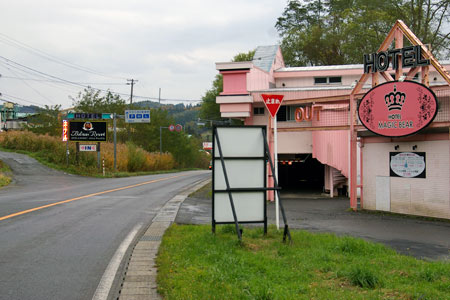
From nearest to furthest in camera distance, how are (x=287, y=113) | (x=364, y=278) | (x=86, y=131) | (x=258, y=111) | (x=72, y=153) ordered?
(x=364, y=278) → (x=287, y=113) → (x=258, y=111) → (x=86, y=131) → (x=72, y=153)

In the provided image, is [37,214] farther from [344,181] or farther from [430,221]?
[344,181]

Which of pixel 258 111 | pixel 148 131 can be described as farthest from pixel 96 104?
pixel 258 111

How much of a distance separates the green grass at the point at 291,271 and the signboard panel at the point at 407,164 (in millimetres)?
6899

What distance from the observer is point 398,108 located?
1459 cm

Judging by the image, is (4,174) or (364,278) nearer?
(364,278)

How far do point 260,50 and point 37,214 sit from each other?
2433 centimetres

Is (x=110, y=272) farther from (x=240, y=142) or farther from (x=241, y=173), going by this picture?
(x=240, y=142)

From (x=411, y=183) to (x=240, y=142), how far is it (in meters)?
8.04

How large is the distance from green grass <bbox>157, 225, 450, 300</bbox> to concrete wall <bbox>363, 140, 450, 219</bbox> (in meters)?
6.60

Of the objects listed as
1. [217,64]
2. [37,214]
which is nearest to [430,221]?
[37,214]

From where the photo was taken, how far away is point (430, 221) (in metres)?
13.7

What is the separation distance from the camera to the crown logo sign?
47.4 feet

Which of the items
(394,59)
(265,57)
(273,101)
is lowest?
(273,101)

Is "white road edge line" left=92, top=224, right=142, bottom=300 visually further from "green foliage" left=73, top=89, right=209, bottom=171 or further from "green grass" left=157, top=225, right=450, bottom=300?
"green foliage" left=73, top=89, right=209, bottom=171
